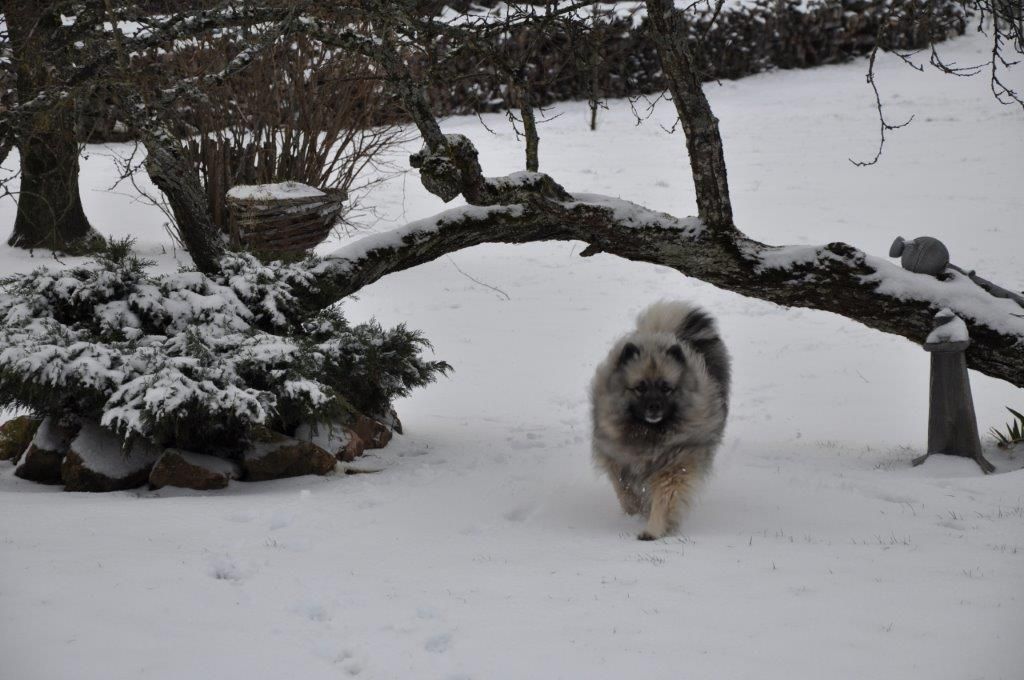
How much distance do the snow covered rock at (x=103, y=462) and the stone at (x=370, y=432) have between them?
5.06 feet

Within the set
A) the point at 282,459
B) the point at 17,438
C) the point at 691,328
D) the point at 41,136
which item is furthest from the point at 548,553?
the point at 41,136

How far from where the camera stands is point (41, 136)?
9086 millimetres

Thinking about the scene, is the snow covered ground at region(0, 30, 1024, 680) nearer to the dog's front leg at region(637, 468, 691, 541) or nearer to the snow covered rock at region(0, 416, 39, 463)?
the dog's front leg at region(637, 468, 691, 541)

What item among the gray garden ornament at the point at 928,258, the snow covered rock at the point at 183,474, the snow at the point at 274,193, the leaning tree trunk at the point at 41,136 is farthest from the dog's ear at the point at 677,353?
the snow at the point at 274,193

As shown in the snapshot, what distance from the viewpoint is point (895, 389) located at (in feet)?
30.6

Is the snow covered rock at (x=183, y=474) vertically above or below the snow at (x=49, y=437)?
below

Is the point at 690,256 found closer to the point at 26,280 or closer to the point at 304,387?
the point at 304,387

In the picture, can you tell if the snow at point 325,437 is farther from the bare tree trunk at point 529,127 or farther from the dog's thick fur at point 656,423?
the bare tree trunk at point 529,127

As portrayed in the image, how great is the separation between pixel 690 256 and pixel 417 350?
219 cm

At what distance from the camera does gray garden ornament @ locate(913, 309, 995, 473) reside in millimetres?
6168

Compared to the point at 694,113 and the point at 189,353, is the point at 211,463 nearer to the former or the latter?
the point at 189,353

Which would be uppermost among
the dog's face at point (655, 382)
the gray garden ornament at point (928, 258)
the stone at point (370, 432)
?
the gray garden ornament at point (928, 258)

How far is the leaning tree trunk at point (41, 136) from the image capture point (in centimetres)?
668

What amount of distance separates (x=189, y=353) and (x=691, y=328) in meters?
3.13
